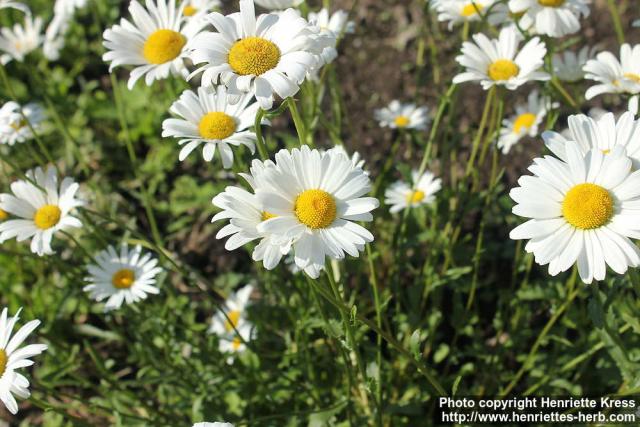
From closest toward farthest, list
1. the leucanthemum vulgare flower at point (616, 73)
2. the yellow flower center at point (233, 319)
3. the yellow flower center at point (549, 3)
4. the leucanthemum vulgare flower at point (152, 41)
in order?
1. the leucanthemum vulgare flower at point (616, 73)
2. the leucanthemum vulgare flower at point (152, 41)
3. the yellow flower center at point (549, 3)
4. the yellow flower center at point (233, 319)

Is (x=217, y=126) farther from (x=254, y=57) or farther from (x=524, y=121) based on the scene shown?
(x=524, y=121)

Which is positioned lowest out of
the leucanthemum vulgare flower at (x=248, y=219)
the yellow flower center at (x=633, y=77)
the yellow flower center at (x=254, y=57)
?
the leucanthemum vulgare flower at (x=248, y=219)

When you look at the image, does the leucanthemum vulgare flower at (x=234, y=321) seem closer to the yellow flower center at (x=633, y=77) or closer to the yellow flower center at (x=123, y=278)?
the yellow flower center at (x=123, y=278)

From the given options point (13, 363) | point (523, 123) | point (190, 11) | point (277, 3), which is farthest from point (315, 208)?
point (523, 123)

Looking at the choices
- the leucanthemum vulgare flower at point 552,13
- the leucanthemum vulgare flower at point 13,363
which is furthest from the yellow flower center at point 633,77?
the leucanthemum vulgare flower at point 13,363

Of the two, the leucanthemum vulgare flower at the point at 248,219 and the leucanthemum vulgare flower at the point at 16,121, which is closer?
the leucanthemum vulgare flower at the point at 248,219

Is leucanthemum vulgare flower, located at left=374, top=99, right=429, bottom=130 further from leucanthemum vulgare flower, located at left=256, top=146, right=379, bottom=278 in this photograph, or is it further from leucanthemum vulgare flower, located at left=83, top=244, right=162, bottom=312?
leucanthemum vulgare flower, located at left=256, top=146, right=379, bottom=278

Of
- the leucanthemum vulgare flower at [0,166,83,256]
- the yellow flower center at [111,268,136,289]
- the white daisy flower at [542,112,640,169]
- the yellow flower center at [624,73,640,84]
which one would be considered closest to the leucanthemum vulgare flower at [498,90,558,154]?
the yellow flower center at [624,73,640,84]
